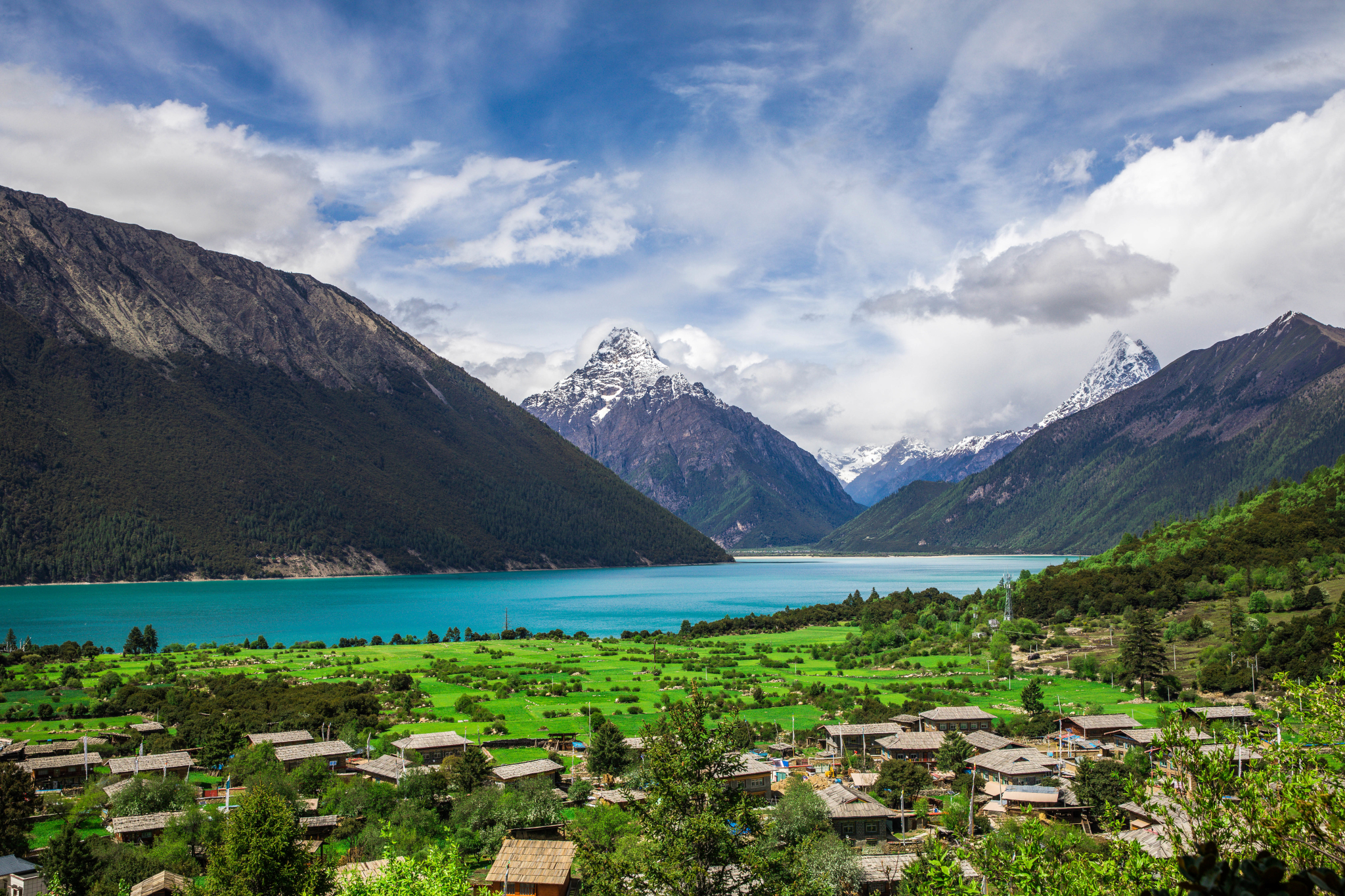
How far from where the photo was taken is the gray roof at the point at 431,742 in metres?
52.1

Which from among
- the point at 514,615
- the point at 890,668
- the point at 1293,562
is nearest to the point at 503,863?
the point at 890,668

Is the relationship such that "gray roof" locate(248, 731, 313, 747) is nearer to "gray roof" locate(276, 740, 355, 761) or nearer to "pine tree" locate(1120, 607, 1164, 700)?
"gray roof" locate(276, 740, 355, 761)

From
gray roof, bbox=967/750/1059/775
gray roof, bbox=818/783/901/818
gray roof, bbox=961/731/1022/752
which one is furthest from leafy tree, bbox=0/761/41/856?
gray roof, bbox=961/731/1022/752

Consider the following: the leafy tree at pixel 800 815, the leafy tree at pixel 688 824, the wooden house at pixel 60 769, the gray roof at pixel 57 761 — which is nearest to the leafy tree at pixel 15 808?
the wooden house at pixel 60 769

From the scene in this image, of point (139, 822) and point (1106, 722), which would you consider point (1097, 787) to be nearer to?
point (1106, 722)

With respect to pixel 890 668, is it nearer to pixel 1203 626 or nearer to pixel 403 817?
pixel 1203 626

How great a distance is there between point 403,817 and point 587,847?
24.2 meters

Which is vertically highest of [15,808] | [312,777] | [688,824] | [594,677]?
[688,824]

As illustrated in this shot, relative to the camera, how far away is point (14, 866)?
32.5 meters

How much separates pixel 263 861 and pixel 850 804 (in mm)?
25326

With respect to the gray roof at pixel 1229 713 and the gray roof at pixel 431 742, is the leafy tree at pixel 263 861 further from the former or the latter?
the gray roof at pixel 1229 713

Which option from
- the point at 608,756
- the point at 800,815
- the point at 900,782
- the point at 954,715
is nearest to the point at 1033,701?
the point at 954,715

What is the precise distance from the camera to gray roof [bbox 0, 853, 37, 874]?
3212cm

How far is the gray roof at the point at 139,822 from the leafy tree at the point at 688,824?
28.7 m
